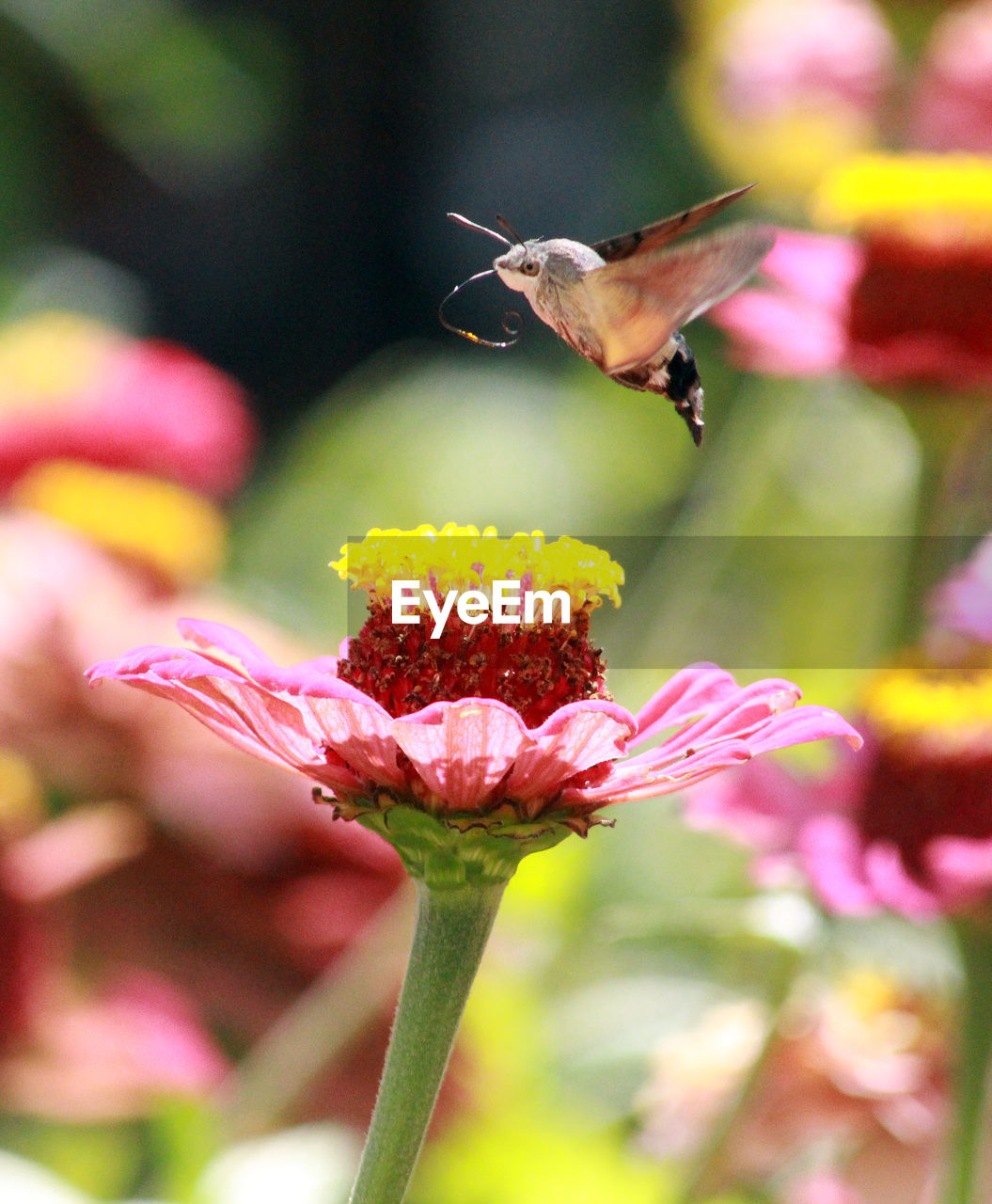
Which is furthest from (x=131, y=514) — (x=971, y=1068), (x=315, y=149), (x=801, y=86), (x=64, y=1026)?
(x=315, y=149)

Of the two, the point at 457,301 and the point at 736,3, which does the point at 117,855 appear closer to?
the point at 457,301

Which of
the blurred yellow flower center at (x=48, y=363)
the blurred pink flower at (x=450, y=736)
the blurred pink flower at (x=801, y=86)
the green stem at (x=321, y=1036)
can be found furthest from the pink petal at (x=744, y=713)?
the blurred pink flower at (x=801, y=86)

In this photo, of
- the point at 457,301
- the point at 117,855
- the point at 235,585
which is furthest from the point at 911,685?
the point at 457,301

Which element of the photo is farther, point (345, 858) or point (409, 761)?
point (345, 858)

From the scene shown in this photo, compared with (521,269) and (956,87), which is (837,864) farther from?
(956,87)

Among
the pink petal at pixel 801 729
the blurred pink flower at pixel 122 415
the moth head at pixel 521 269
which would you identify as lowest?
the blurred pink flower at pixel 122 415

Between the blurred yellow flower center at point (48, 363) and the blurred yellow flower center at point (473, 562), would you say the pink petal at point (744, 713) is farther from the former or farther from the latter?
the blurred yellow flower center at point (48, 363)

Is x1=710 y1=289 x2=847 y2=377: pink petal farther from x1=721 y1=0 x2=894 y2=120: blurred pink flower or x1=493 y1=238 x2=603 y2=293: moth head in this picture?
x1=721 y1=0 x2=894 y2=120: blurred pink flower
